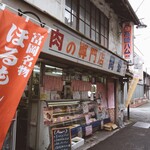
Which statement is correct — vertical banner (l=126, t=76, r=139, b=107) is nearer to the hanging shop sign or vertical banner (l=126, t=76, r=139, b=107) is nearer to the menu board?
the hanging shop sign

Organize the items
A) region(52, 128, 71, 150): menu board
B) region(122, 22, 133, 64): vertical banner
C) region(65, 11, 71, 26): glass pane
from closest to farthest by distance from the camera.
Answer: region(52, 128, 71, 150): menu board < region(65, 11, 71, 26): glass pane < region(122, 22, 133, 64): vertical banner

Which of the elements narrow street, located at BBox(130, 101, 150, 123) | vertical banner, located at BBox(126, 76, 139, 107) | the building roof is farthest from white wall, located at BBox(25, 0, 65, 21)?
narrow street, located at BBox(130, 101, 150, 123)

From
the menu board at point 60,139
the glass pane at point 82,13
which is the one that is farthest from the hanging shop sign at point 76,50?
the menu board at point 60,139

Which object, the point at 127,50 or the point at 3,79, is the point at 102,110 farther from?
the point at 3,79

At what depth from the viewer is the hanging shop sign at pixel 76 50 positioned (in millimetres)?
5328

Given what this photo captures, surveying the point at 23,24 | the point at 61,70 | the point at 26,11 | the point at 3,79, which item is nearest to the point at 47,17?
the point at 26,11

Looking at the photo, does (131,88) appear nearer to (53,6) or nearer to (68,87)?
(68,87)

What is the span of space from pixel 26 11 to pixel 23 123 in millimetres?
4545

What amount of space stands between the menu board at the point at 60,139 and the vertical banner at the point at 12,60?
10.6 ft

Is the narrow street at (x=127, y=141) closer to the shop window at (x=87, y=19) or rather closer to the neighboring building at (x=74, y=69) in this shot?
the neighboring building at (x=74, y=69)

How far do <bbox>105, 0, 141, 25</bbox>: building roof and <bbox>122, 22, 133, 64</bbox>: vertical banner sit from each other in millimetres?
372

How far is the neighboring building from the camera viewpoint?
582 centimetres

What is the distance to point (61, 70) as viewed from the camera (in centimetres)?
775

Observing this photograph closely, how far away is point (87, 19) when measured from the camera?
8859 millimetres
